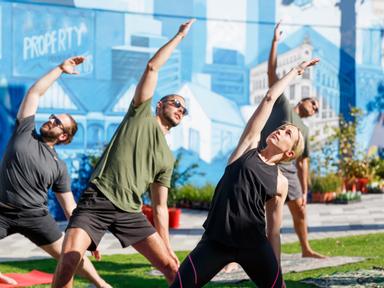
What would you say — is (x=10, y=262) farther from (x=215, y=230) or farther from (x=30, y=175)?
(x=215, y=230)

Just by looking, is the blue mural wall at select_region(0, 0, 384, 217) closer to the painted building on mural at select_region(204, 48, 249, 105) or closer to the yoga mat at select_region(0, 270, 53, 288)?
the painted building on mural at select_region(204, 48, 249, 105)

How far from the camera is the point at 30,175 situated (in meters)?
6.25

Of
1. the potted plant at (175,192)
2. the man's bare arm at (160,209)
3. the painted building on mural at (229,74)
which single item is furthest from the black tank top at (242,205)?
the painted building on mural at (229,74)

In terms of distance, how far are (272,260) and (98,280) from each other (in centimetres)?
199

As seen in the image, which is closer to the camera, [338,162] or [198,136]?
[198,136]

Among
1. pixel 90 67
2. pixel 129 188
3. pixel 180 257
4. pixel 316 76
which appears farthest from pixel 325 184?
pixel 129 188

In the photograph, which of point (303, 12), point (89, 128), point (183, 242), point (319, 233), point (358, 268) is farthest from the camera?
point (303, 12)

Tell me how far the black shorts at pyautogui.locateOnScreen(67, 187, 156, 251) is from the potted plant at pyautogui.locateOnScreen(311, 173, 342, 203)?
1046cm

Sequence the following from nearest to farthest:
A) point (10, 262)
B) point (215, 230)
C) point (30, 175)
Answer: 1. point (215, 230)
2. point (30, 175)
3. point (10, 262)

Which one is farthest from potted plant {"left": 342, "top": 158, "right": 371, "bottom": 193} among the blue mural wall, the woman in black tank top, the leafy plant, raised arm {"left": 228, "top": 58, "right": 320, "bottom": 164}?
the woman in black tank top

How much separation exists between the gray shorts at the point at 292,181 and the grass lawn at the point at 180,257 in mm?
844

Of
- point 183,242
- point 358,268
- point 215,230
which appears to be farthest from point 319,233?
point 215,230

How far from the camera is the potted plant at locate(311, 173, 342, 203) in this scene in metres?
15.8

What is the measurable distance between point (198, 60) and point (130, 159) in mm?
9984
